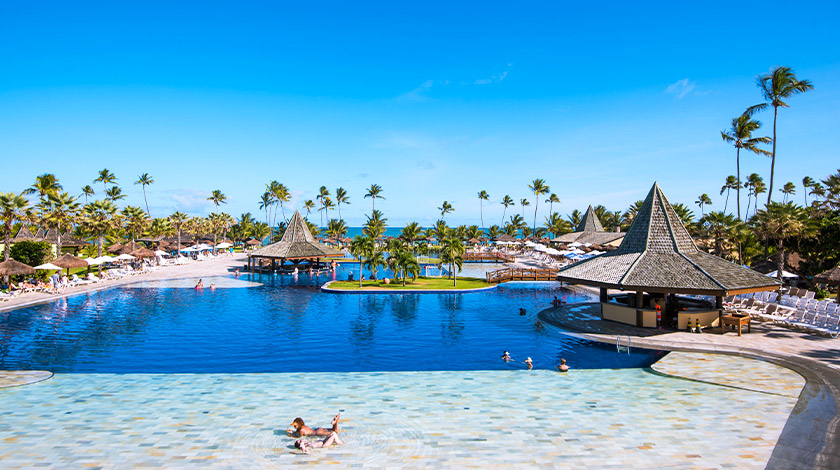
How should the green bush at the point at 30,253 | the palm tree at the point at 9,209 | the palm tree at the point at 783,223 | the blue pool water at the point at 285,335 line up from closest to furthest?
the blue pool water at the point at 285,335, the palm tree at the point at 783,223, the palm tree at the point at 9,209, the green bush at the point at 30,253

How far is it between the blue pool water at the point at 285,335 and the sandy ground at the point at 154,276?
48.6 inches

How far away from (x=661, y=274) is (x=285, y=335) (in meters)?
18.3

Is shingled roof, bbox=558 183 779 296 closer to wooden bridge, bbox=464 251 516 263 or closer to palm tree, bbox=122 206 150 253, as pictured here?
wooden bridge, bbox=464 251 516 263

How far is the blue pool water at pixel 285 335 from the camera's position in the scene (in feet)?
57.1

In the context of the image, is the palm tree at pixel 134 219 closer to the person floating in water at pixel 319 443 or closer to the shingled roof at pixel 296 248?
the shingled roof at pixel 296 248

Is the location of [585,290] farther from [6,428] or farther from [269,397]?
[6,428]

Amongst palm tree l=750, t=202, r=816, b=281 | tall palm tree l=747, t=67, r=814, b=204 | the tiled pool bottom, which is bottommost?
the tiled pool bottom

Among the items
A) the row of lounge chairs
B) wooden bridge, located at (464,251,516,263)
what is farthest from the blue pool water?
wooden bridge, located at (464,251,516,263)

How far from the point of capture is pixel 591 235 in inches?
2463

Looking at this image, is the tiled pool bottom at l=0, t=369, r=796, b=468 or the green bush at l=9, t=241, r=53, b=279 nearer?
the tiled pool bottom at l=0, t=369, r=796, b=468

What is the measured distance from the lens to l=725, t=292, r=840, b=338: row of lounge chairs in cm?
1945

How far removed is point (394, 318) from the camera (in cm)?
2609

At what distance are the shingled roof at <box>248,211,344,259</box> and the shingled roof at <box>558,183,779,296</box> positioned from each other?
2922cm

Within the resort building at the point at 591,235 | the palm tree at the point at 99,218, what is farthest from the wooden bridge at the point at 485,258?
the palm tree at the point at 99,218
